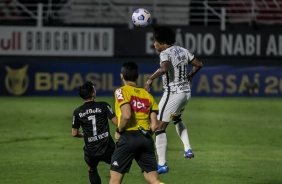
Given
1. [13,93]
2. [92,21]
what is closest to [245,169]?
[13,93]

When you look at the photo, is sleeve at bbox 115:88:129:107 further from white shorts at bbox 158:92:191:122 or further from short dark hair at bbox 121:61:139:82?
white shorts at bbox 158:92:191:122

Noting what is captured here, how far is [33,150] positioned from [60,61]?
14.7 meters

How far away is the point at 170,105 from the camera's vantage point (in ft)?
39.1

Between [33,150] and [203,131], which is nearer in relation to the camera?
[33,150]

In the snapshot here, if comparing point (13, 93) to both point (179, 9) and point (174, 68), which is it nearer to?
point (179, 9)

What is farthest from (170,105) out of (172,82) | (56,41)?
(56,41)

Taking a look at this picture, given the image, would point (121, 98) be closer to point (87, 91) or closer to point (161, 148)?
point (87, 91)

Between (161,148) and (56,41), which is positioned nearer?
(161,148)

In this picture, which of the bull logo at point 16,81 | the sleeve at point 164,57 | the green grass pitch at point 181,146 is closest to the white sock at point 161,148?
the green grass pitch at point 181,146

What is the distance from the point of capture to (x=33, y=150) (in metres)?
14.5

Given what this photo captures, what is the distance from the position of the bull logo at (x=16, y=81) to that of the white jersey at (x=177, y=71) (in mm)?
16961

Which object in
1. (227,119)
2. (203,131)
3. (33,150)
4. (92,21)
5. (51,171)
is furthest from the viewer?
(92,21)

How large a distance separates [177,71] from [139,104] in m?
3.99

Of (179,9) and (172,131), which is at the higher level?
(179,9)
